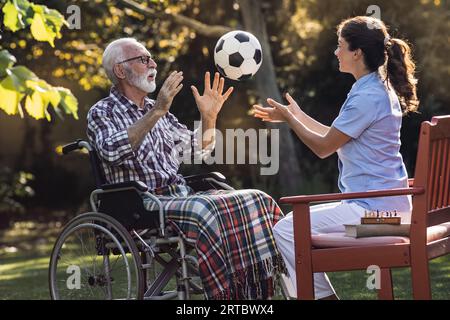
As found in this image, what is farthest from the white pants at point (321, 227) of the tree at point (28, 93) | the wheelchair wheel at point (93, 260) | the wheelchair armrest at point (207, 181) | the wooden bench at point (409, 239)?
the tree at point (28, 93)

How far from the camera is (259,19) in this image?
12758mm

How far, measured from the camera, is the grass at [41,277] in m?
6.21

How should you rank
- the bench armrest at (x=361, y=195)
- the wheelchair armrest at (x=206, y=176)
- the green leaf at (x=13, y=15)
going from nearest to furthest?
1. the green leaf at (x=13, y=15)
2. the bench armrest at (x=361, y=195)
3. the wheelchair armrest at (x=206, y=176)

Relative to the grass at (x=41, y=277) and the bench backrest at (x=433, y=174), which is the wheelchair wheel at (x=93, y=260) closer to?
the bench backrest at (x=433, y=174)

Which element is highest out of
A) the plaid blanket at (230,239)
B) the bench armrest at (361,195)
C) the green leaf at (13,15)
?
the green leaf at (13,15)

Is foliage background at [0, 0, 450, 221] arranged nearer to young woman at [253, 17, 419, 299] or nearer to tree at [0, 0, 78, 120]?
young woman at [253, 17, 419, 299]

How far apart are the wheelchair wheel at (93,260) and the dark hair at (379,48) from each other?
4.49ft

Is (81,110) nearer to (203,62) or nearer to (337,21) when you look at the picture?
(203,62)

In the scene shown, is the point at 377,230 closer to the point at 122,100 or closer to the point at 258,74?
the point at 122,100

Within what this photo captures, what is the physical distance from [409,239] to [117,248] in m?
1.37

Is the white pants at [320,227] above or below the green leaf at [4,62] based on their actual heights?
below

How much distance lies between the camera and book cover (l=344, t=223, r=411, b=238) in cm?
436
